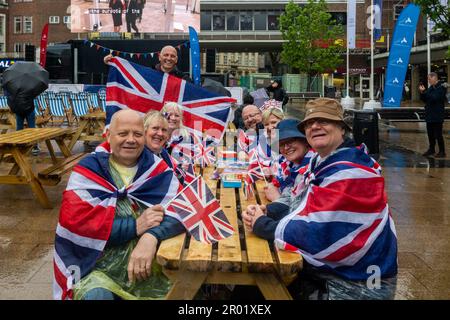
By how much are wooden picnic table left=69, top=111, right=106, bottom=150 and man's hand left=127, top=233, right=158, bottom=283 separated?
9032 mm

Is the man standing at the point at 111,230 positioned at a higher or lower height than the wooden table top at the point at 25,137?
lower

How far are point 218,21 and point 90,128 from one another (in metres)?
46.4

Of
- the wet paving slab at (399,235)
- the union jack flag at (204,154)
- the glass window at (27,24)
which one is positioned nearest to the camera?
the wet paving slab at (399,235)

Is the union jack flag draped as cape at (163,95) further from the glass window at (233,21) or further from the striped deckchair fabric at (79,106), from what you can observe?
the glass window at (233,21)

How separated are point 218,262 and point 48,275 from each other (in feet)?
7.57

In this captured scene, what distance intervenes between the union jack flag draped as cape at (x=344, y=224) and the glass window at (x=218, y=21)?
56.5 metres

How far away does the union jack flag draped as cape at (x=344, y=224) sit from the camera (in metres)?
2.68

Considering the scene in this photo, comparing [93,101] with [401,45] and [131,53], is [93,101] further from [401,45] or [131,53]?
[401,45]

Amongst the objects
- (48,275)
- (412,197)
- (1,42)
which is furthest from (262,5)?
(48,275)

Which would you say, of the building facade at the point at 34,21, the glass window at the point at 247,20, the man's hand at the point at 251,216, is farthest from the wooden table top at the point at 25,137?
the building facade at the point at 34,21

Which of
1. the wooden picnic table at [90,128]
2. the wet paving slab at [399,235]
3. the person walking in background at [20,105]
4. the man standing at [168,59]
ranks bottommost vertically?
the wet paving slab at [399,235]

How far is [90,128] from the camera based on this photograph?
13602mm

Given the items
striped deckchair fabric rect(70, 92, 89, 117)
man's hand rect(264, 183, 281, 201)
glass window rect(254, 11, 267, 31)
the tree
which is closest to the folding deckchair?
striped deckchair fabric rect(70, 92, 89, 117)
